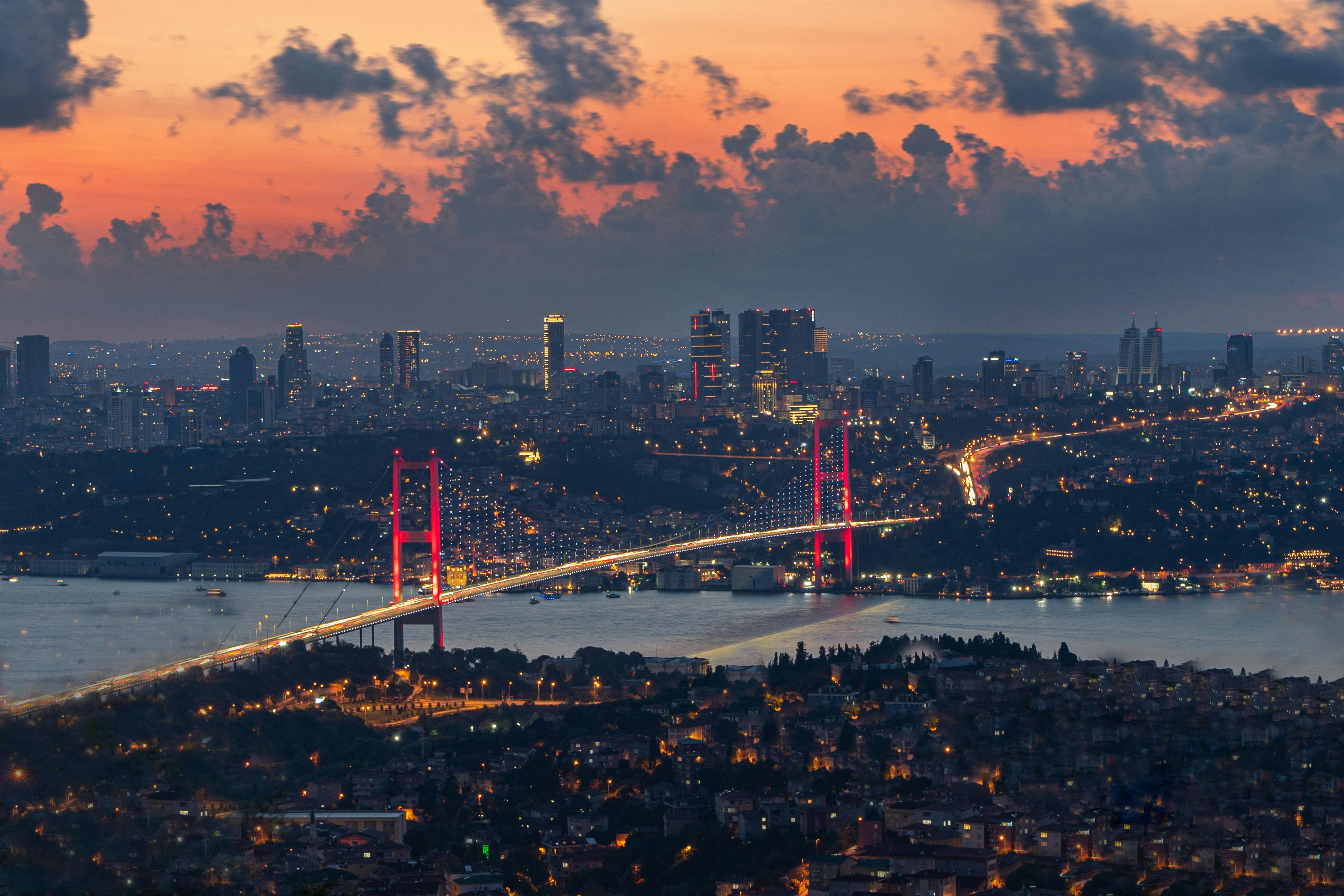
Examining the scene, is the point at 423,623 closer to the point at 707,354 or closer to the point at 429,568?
the point at 429,568

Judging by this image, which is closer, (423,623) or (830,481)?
(423,623)

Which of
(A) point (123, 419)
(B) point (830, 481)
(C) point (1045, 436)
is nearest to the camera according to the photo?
(B) point (830, 481)

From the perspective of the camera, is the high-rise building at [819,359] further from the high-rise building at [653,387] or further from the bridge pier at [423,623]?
the bridge pier at [423,623]

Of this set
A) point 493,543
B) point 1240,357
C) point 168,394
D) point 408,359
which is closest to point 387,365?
point 408,359

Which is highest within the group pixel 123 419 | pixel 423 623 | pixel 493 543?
pixel 123 419

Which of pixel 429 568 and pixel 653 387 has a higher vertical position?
pixel 653 387

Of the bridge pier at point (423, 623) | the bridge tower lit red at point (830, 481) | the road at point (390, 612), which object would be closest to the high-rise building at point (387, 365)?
the bridge tower lit red at point (830, 481)

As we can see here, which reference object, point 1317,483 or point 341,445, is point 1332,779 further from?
point 341,445

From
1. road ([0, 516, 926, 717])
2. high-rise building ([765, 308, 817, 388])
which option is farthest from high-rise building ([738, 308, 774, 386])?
road ([0, 516, 926, 717])
